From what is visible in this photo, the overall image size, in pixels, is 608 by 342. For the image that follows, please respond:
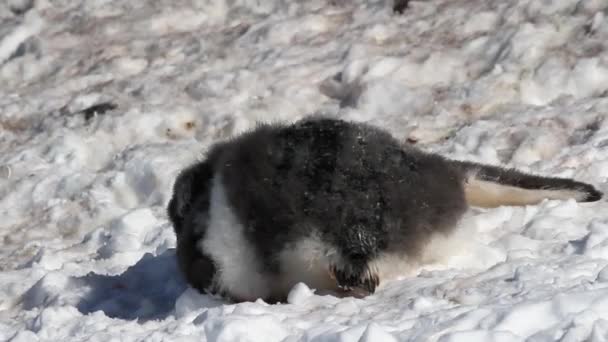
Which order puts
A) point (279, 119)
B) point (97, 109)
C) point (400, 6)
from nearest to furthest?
point (279, 119) → point (97, 109) → point (400, 6)

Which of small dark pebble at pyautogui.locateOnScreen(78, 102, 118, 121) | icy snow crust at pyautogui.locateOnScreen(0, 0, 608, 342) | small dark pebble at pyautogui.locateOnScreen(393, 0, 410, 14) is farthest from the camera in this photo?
small dark pebble at pyautogui.locateOnScreen(393, 0, 410, 14)

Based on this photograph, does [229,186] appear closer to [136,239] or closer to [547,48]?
[136,239]

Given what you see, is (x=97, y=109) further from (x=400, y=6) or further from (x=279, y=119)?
(x=400, y=6)

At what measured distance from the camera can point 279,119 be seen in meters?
6.58

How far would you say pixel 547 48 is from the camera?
6.69 m

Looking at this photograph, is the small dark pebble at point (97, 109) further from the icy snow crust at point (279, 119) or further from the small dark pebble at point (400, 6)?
the small dark pebble at point (400, 6)

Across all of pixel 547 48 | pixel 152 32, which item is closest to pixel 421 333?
pixel 547 48

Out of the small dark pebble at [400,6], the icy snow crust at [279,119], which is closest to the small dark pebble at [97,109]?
the icy snow crust at [279,119]

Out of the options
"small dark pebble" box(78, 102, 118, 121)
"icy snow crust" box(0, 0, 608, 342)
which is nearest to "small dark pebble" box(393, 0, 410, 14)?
"icy snow crust" box(0, 0, 608, 342)

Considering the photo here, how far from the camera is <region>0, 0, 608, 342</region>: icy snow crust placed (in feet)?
11.9

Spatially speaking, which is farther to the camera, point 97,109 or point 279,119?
point 97,109

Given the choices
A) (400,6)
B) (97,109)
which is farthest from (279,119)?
(400,6)

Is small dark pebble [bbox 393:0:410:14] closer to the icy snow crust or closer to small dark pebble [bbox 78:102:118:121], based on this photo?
the icy snow crust

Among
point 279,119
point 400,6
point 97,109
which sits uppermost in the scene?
point 400,6
